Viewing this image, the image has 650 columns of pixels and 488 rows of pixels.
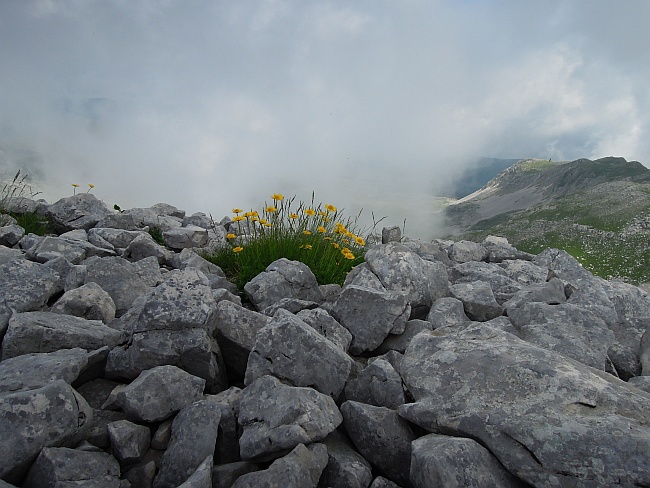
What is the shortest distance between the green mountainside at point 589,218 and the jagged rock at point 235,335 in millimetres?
52396

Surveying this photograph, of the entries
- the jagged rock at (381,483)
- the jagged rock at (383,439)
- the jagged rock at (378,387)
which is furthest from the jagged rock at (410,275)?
the jagged rock at (381,483)

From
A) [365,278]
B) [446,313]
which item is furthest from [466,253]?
[446,313]

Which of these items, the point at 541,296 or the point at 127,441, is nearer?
the point at 127,441

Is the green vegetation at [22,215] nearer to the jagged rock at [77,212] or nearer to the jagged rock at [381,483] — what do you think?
the jagged rock at [77,212]

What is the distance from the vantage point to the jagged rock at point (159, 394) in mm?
3498

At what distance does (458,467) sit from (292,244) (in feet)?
18.0

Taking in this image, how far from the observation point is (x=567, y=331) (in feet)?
15.9

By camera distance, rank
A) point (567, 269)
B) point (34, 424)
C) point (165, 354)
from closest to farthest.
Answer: point (34, 424)
point (165, 354)
point (567, 269)

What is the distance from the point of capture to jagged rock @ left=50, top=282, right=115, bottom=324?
16.3 feet

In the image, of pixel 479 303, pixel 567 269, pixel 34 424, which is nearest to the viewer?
pixel 34 424

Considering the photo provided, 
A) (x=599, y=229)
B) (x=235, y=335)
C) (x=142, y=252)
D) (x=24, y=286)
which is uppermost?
(x=599, y=229)

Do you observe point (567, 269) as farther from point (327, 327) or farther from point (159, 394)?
point (159, 394)

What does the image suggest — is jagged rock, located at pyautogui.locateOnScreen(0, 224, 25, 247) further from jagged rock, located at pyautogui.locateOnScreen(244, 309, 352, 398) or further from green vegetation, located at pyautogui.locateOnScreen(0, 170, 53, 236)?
jagged rock, located at pyautogui.locateOnScreen(244, 309, 352, 398)

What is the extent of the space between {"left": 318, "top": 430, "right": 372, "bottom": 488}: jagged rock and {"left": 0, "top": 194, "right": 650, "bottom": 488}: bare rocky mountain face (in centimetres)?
1
